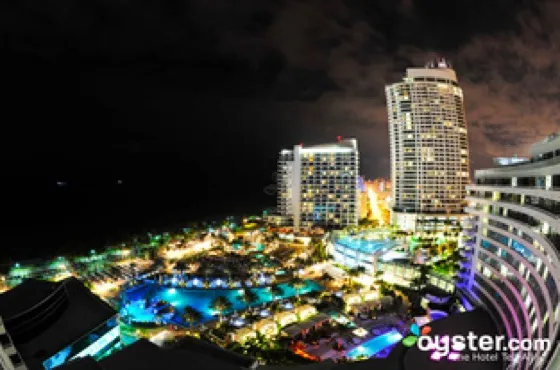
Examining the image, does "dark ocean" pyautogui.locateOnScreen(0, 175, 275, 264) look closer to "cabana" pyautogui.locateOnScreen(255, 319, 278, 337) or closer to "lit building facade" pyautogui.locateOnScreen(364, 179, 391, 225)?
"cabana" pyautogui.locateOnScreen(255, 319, 278, 337)

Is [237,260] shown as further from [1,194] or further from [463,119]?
[1,194]

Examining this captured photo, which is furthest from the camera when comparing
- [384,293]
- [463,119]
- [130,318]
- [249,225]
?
[249,225]

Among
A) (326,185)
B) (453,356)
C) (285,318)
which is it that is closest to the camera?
(453,356)

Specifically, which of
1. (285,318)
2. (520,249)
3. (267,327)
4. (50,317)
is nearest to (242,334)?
(267,327)

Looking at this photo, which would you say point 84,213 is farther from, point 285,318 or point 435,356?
point 435,356

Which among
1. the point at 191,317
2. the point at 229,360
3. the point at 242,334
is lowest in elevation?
the point at 242,334

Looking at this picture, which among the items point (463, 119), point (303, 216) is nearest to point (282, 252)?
point (303, 216)

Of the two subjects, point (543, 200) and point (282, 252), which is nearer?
point (543, 200)
